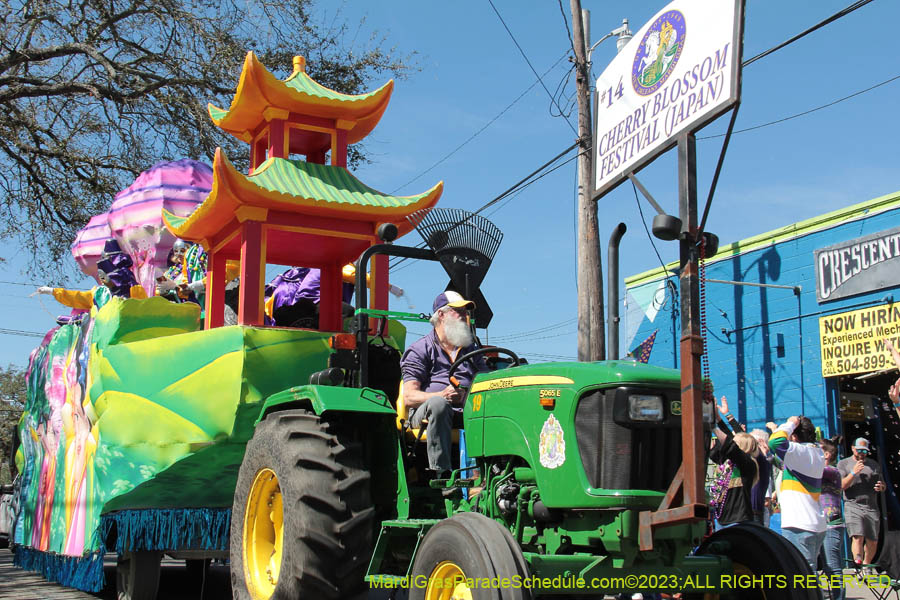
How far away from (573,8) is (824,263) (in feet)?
16.3

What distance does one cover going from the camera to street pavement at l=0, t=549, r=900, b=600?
27.5 feet

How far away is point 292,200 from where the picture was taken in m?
7.88

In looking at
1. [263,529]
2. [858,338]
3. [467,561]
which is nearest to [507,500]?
[467,561]

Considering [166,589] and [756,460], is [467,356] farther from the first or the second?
[166,589]

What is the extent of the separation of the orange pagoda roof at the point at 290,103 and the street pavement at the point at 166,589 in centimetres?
475

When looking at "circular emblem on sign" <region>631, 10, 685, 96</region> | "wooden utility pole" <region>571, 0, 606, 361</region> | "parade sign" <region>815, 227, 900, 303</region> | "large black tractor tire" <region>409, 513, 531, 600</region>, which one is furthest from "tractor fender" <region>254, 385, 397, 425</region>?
"parade sign" <region>815, 227, 900, 303</region>

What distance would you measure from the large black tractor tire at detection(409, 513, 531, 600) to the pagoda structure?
4.01 m

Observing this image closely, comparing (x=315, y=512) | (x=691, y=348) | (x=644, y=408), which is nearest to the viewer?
(x=691, y=348)

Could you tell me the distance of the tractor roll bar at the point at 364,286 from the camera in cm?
536

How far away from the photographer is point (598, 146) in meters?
5.24

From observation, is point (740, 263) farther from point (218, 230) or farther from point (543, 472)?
point (543, 472)

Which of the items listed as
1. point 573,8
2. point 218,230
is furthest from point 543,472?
point 573,8

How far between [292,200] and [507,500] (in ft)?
14.1

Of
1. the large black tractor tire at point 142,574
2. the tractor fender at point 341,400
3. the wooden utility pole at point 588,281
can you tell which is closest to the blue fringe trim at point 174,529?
the large black tractor tire at point 142,574
